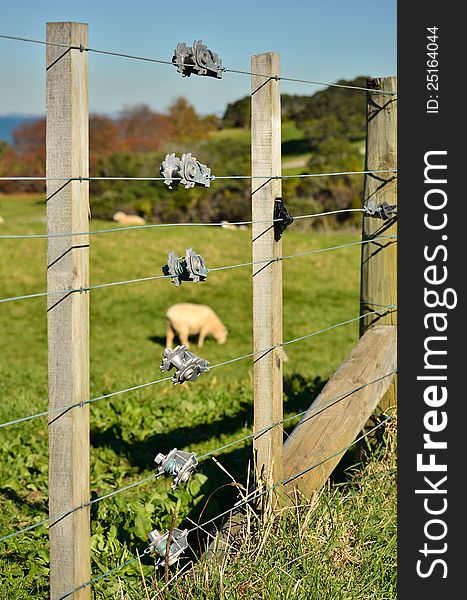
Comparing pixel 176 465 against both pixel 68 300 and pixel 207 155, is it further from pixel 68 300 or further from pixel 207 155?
pixel 207 155

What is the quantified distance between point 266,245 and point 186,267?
57 centimetres

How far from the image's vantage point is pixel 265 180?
12.1 ft

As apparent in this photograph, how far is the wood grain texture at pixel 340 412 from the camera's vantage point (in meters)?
4.11

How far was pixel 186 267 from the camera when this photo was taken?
323cm

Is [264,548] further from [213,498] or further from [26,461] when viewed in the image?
[26,461]

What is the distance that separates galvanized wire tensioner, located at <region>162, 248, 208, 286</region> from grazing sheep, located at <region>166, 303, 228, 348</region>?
9106 millimetres

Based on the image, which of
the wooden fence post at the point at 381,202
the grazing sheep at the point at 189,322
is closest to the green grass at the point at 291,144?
the grazing sheep at the point at 189,322

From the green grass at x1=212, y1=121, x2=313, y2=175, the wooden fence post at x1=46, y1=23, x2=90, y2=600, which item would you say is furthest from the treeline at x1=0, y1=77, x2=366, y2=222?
the wooden fence post at x1=46, y1=23, x2=90, y2=600

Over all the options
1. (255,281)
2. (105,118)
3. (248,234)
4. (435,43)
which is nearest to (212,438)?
(255,281)

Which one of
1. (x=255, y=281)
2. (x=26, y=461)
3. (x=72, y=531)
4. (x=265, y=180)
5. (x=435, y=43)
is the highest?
(x=435, y=43)

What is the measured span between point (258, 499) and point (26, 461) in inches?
103

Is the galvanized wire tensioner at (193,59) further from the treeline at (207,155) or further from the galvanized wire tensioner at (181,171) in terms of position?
the treeline at (207,155)

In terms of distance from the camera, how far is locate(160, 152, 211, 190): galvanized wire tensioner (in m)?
3.17

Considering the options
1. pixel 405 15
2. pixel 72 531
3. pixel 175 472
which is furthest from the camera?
pixel 405 15
